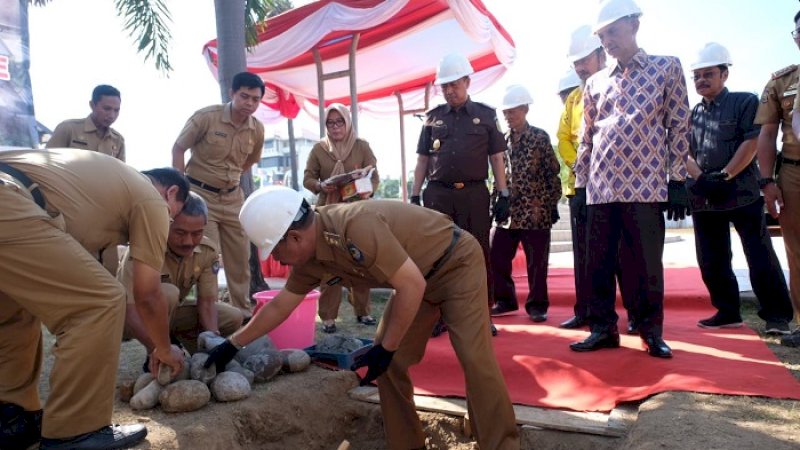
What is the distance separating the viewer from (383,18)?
23.3ft

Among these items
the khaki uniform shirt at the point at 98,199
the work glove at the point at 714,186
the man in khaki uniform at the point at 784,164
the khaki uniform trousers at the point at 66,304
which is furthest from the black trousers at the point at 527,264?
the khaki uniform trousers at the point at 66,304

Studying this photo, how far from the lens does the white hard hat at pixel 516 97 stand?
4.84 m

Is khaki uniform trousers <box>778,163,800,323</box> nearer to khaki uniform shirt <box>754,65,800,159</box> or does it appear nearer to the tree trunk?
khaki uniform shirt <box>754,65,800,159</box>

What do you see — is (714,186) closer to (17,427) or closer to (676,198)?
(676,198)

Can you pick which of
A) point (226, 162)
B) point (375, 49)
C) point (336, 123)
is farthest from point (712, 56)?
point (375, 49)

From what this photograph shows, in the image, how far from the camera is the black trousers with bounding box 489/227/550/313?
484cm

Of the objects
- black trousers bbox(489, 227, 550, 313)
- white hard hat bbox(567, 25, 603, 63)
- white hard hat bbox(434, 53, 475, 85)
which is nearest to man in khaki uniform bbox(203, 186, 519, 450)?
white hard hat bbox(434, 53, 475, 85)

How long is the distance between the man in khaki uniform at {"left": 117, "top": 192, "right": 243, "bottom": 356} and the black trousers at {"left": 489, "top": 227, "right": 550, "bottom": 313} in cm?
214

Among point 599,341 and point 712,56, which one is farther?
point 712,56

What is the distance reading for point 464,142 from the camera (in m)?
4.26

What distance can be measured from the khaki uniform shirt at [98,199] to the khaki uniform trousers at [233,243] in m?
1.93

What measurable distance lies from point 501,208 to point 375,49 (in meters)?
6.08

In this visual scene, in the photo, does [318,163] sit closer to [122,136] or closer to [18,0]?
[122,136]

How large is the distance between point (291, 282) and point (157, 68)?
450 cm
